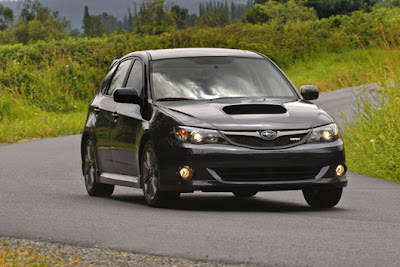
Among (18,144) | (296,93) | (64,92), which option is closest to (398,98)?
(296,93)

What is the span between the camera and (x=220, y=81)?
35.0ft

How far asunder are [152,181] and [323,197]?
1799mm

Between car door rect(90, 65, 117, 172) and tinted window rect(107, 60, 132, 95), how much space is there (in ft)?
0.39

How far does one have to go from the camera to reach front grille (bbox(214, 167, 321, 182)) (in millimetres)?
9430

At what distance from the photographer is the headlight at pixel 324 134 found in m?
9.60

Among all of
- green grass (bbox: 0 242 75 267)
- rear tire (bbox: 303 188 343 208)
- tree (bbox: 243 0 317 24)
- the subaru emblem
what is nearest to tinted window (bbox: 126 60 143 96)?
the subaru emblem

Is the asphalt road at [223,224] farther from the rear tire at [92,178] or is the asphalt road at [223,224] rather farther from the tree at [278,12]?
the tree at [278,12]

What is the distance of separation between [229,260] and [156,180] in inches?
117

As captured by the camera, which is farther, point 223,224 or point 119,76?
point 119,76

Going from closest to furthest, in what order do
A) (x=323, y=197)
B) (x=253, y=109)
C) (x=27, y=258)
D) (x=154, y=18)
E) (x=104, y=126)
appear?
(x=27, y=258), (x=253, y=109), (x=323, y=197), (x=104, y=126), (x=154, y=18)

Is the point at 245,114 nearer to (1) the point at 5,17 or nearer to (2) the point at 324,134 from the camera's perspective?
(2) the point at 324,134

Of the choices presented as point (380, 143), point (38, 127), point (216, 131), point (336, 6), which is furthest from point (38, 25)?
point (216, 131)

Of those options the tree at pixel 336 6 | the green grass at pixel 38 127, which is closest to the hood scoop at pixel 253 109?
the green grass at pixel 38 127

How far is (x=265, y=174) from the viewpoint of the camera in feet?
31.1
